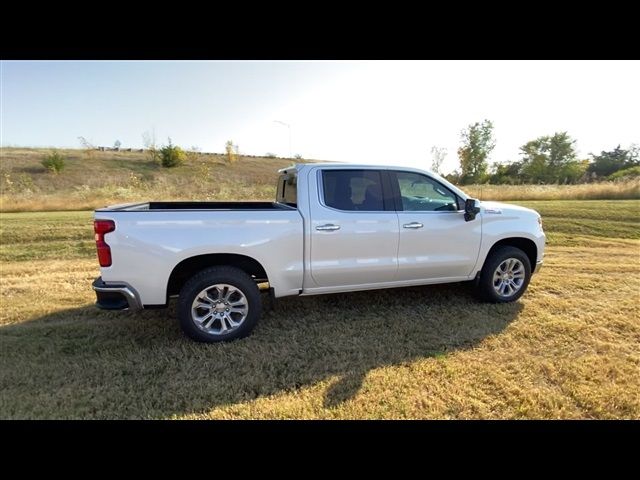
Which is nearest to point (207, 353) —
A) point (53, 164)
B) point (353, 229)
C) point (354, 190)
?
point (353, 229)

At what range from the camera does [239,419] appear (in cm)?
229

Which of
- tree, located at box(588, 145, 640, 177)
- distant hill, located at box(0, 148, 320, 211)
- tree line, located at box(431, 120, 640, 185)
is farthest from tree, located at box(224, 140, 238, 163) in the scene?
tree, located at box(588, 145, 640, 177)

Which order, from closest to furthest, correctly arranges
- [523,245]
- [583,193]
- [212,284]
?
[212,284] < [523,245] < [583,193]

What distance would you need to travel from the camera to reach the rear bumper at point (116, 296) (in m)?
2.98

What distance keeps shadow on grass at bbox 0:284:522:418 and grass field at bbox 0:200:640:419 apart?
0.5 inches

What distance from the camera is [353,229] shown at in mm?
3545

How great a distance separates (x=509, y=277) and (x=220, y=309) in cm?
365

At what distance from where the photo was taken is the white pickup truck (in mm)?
3031

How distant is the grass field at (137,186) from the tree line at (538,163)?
16.2 metres

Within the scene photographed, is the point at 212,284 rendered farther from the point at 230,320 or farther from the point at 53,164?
the point at 53,164

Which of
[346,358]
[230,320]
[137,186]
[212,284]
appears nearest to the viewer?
[346,358]

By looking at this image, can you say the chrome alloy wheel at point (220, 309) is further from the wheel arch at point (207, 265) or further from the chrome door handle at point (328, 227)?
the chrome door handle at point (328, 227)
